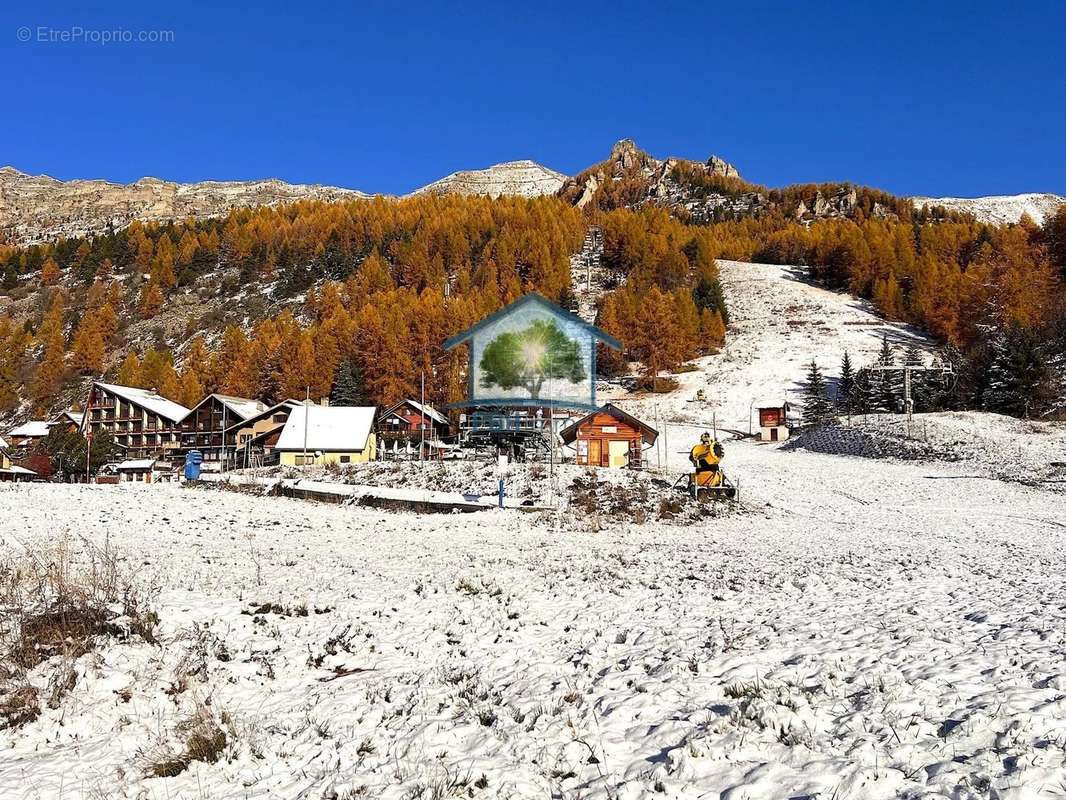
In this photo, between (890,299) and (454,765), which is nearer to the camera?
(454,765)

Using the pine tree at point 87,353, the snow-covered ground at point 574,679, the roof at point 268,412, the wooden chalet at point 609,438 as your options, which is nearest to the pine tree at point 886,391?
the wooden chalet at point 609,438

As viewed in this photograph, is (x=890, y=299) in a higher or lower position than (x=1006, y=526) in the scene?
higher

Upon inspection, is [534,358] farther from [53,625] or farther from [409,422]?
[409,422]

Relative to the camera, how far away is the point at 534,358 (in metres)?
36.1

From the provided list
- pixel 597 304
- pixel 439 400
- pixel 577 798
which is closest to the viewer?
pixel 577 798

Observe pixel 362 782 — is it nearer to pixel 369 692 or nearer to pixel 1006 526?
pixel 369 692

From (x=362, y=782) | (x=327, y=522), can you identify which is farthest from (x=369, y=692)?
(x=327, y=522)

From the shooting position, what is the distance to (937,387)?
233 ft

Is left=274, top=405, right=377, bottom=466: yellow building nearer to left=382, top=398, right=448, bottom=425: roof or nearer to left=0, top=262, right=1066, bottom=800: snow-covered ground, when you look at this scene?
left=382, top=398, right=448, bottom=425: roof

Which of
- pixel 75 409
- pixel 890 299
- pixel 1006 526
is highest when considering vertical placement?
pixel 890 299

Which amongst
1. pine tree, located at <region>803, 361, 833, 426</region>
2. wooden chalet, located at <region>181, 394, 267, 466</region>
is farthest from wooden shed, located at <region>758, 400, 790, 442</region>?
wooden chalet, located at <region>181, 394, 267, 466</region>

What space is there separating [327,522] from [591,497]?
39.2ft

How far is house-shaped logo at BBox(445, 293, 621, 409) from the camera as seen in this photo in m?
35.8

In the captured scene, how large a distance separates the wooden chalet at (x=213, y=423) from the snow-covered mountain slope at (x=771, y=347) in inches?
1735
